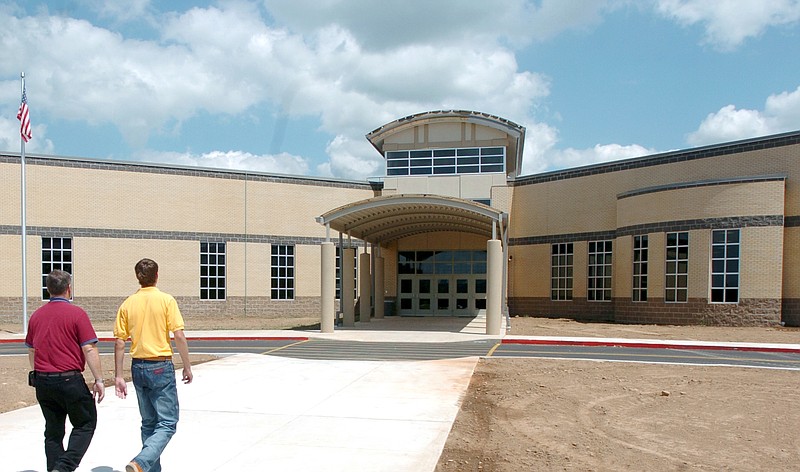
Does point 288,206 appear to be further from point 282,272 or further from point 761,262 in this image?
point 761,262

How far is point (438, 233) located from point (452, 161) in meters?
4.17

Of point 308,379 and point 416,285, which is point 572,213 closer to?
point 416,285

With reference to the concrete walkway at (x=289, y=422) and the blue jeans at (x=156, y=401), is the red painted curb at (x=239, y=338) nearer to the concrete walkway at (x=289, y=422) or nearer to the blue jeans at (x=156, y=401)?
the concrete walkway at (x=289, y=422)

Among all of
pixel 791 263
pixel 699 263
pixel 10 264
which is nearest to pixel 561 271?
pixel 699 263

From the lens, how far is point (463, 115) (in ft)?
110

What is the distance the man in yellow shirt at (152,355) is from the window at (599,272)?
1047 inches

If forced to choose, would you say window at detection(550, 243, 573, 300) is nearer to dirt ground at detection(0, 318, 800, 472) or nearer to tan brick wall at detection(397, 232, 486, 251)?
tan brick wall at detection(397, 232, 486, 251)

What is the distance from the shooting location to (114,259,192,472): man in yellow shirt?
17.9ft

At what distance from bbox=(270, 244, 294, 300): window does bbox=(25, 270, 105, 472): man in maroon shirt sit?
2576 centimetres

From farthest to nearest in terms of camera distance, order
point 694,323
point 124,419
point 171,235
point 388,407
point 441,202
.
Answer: point 171,235, point 694,323, point 441,202, point 388,407, point 124,419

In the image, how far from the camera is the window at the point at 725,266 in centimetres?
2394

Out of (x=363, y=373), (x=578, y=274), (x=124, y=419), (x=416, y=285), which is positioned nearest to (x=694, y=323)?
(x=578, y=274)

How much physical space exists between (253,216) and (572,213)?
1618 cm

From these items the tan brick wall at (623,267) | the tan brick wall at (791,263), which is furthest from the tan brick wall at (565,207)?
the tan brick wall at (791,263)
